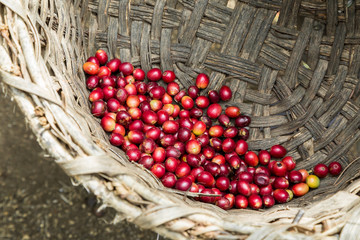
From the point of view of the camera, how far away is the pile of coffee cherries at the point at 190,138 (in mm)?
1883

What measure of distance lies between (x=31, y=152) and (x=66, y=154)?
1.49m

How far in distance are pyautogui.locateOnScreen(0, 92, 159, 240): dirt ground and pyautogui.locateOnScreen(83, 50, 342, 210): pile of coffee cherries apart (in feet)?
2.53

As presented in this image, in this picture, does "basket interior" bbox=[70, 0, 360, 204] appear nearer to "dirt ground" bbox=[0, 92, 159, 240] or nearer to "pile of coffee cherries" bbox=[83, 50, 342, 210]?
"pile of coffee cherries" bbox=[83, 50, 342, 210]

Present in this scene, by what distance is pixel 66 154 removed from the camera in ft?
4.20

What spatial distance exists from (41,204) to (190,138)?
1275mm

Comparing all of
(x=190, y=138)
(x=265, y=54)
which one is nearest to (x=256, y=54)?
(x=265, y=54)

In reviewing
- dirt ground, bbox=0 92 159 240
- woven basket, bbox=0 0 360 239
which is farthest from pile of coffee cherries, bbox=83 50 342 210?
dirt ground, bbox=0 92 159 240

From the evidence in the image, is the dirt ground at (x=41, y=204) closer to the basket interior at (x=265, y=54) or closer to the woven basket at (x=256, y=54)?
the woven basket at (x=256, y=54)

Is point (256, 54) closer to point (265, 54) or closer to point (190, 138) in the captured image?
point (265, 54)

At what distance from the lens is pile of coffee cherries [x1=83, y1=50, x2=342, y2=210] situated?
1.88 meters

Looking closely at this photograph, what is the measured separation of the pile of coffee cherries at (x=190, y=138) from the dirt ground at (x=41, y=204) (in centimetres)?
77

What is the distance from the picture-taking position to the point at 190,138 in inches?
81.3

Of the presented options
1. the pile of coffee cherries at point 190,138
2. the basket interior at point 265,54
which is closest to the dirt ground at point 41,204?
the pile of coffee cherries at point 190,138

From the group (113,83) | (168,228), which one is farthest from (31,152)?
(168,228)
